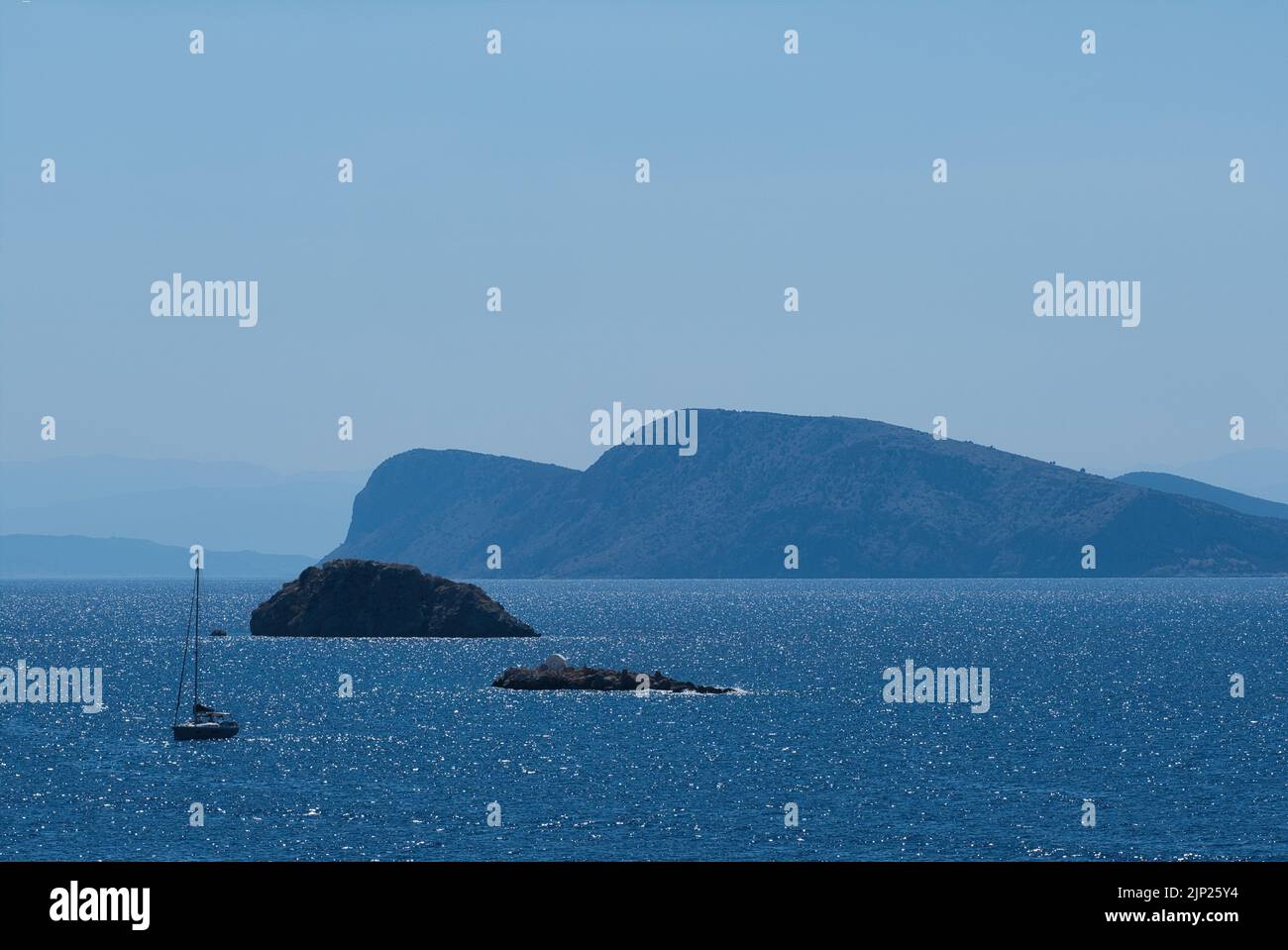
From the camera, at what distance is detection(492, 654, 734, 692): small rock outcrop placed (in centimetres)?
13025

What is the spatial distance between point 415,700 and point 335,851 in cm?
6398

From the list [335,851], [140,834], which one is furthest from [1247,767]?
[140,834]

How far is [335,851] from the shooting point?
62812 mm

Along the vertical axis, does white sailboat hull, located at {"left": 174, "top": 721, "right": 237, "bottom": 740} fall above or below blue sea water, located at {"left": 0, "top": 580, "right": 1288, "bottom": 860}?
above

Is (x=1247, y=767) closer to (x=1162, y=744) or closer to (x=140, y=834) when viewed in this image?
(x=1162, y=744)

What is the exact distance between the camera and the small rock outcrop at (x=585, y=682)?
130250 millimetres

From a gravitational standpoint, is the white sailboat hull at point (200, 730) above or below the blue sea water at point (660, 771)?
above
